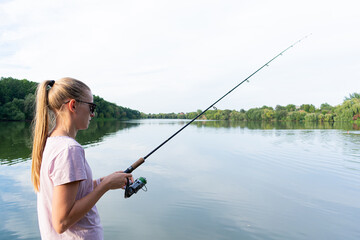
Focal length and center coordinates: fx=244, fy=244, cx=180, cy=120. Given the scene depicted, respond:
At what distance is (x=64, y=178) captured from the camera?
1103 mm

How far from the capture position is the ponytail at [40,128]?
4.39 ft

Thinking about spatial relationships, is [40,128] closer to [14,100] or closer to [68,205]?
[68,205]

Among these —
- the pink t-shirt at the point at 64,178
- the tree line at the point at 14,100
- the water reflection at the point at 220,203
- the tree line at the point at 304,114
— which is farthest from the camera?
the tree line at the point at 304,114

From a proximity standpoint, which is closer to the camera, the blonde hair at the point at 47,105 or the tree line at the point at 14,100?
the blonde hair at the point at 47,105

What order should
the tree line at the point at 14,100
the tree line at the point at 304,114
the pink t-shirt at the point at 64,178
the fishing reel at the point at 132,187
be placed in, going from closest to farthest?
the pink t-shirt at the point at 64,178
the fishing reel at the point at 132,187
the tree line at the point at 14,100
the tree line at the point at 304,114

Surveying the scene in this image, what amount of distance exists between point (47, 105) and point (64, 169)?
0.47 meters

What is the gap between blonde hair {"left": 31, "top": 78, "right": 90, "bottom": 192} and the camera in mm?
1337

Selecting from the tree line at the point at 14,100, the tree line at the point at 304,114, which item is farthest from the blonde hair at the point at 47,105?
the tree line at the point at 304,114

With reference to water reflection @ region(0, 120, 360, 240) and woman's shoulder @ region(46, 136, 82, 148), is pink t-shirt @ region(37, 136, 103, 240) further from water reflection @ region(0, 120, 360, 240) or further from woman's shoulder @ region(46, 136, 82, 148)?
water reflection @ region(0, 120, 360, 240)

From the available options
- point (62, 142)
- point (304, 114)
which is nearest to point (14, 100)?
point (62, 142)

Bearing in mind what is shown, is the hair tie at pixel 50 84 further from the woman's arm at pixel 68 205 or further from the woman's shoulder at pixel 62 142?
the woman's arm at pixel 68 205

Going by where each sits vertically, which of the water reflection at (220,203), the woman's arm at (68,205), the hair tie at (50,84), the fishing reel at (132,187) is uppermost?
the hair tie at (50,84)

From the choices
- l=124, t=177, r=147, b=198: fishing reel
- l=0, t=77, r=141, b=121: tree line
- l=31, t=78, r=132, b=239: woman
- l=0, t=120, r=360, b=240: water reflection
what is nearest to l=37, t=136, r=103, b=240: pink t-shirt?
l=31, t=78, r=132, b=239: woman

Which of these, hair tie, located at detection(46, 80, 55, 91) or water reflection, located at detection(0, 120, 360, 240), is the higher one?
hair tie, located at detection(46, 80, 55, 91)
